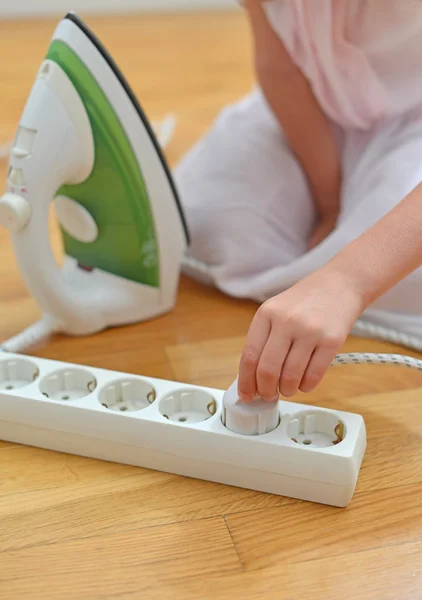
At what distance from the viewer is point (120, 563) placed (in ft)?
1.80

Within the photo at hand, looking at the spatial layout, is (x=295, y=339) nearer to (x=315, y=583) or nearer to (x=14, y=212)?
(x=315, y=583)

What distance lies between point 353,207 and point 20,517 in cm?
49

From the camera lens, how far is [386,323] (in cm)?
79

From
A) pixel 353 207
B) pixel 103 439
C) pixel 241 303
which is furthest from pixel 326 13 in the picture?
pixel 103 439

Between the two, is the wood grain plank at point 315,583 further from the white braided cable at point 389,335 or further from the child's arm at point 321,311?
the white braided cable at point 389,335

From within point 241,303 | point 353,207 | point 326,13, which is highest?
point 326,13

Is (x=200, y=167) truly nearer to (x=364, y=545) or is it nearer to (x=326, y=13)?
(x=326, y=13)

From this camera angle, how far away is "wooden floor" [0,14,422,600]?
0.53 meters

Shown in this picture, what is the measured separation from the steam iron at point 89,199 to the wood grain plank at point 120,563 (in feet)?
0.88

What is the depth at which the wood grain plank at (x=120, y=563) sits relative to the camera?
53 cm

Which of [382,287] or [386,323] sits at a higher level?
[382,287]

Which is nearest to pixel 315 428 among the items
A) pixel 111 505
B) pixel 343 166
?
pixel 111 505

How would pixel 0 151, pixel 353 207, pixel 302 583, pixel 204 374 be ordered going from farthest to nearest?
pixel 0 151 < pixel 353 207 < pixel 204 374 < pixel 302 583

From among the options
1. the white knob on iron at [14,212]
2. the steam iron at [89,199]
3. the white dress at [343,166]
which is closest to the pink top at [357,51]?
the white dress at [343,166]
